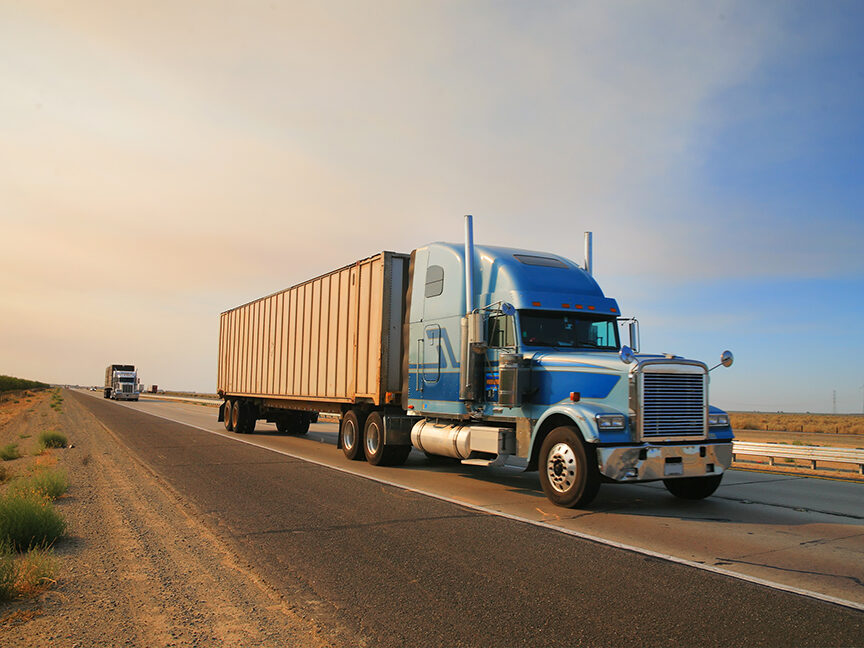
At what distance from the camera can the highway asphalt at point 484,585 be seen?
414 cm

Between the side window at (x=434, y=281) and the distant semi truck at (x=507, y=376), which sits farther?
the side window at (x=434, y=281)

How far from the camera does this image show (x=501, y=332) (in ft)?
33.7

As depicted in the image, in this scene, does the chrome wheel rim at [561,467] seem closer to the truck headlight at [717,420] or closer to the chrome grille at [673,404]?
A: the chrome grille at [673,404]

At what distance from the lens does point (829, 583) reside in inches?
208

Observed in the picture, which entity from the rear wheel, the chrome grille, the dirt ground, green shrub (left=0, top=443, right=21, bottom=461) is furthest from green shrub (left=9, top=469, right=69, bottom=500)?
the chrome grille

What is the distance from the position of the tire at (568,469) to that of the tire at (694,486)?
1.55 meters

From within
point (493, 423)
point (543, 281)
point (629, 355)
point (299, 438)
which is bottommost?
point (299, 438)

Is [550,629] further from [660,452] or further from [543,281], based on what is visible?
[543,281]

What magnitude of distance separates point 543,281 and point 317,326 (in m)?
8.33

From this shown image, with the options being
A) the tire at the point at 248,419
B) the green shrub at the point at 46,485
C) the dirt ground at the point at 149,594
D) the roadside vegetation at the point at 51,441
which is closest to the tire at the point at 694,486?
the dirt ground at the point at 149,594

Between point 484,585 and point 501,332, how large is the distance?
5548 millimetres

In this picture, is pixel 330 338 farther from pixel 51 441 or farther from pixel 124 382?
pixel 124 382

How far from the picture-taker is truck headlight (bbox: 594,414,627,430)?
810 cm

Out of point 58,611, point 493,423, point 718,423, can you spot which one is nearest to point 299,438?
point 493,423
